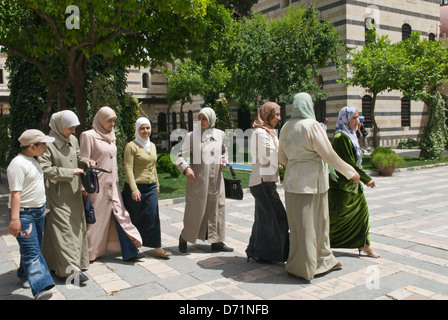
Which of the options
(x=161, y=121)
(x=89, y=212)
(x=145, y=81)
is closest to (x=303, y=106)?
(x=89, y=212)

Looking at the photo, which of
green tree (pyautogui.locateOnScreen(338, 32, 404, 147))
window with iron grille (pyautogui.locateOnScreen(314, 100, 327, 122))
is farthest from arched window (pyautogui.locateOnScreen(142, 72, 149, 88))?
green tree (pyautogui.locateOnScreen(338, 32, 404, 147))

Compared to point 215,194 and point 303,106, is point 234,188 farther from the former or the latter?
point 303,106

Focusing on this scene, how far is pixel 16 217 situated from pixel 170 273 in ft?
6.17

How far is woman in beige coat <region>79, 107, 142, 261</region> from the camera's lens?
5.27m

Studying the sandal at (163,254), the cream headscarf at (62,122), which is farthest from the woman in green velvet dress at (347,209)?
the cream headscarf at (62,122)

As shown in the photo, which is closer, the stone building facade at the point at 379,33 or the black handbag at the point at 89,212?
the black handbag at the point at 89,212

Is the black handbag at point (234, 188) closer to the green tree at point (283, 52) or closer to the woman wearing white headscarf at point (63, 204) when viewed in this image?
the woman wearing white headscarf at point (63, 204)

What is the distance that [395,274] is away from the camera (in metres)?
4.71

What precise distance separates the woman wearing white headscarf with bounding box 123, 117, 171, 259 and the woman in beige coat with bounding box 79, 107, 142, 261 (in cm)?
20

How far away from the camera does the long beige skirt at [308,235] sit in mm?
4477

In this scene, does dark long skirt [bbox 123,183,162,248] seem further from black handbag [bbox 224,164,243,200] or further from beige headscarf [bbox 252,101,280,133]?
→ beige headscarf [bbox 252,101,280,133]

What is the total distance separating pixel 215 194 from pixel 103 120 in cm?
178

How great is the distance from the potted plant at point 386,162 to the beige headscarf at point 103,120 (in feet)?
35.2
